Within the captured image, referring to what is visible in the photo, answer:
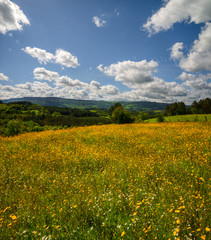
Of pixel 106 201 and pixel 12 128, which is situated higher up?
pixel 106 201

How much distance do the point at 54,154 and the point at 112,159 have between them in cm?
430

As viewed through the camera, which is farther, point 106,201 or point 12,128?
point 12,128

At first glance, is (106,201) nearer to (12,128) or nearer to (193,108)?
(12,128)

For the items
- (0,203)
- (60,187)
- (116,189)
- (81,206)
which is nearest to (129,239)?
(81,206)

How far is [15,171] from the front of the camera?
679cm

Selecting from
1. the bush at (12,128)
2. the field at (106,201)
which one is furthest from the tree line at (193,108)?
the bush at (12,128)

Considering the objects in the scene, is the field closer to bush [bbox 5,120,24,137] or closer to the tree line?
bush [bbox 5,120,24,137]

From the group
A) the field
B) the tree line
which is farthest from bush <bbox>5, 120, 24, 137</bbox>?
the tree line

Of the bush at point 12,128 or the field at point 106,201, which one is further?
the bush at point 12,128

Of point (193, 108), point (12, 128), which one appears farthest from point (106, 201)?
point (193, 108)

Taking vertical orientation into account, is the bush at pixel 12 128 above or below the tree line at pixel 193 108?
below

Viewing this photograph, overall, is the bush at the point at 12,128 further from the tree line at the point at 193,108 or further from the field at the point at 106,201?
the tree line at the point at 193,108

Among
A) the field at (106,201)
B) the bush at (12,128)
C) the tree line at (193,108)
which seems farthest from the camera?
the tree line at (193,108)

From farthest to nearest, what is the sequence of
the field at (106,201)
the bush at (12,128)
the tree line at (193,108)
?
the tree line at (193,108), the bush at (12,128), the field at (106,201)
